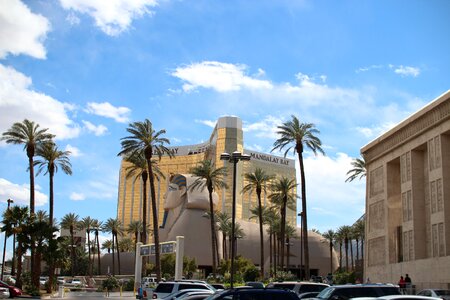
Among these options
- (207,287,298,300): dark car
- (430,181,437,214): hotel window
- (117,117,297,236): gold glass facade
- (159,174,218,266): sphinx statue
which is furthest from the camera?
(117,117,297,236): gold glass facade

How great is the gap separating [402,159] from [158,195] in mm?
135117

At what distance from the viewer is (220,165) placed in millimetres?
167625

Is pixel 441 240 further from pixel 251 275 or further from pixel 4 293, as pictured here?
pixel 251 275

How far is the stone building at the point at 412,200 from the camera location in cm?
4431

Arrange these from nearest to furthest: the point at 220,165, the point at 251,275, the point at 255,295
Result: the point at 255,295 < the point at 251,275 < the point at 220,165

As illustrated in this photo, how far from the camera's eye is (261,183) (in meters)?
74.2

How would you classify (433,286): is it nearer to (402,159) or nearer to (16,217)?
(402,159)

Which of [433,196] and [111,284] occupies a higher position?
[433,196]

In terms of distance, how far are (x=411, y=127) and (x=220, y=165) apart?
11923 cm

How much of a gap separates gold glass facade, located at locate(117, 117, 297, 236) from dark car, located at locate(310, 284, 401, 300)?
12948 centimetres

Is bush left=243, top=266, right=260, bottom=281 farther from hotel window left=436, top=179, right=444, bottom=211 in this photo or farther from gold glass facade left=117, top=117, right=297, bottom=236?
gold glass facade left=117, top=117, right=297, bottom=236

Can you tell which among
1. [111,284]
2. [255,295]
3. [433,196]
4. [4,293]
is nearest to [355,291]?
[255,295]

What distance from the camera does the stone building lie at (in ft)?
145

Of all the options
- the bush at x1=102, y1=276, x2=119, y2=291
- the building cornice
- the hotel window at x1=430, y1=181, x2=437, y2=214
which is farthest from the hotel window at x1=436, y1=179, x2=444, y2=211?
the bush at x1=102, y1=276, x2=119, y2=291
